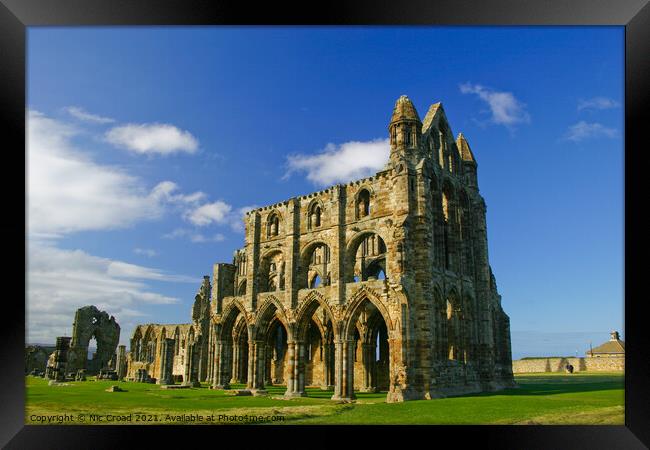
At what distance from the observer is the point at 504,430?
44.3 ft

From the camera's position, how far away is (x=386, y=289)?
88.5ft

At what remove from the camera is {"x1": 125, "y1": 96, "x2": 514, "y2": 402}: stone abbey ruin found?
88.3 ft

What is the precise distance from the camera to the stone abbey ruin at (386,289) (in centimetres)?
2692

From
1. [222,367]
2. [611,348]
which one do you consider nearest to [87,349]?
[222,367]

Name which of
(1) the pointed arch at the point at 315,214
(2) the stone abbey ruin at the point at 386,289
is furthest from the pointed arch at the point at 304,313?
(1) the pointed arch at the point at 315,214

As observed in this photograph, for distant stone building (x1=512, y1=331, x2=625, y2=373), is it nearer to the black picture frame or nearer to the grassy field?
the grassy field

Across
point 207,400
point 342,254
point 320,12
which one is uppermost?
point 320,12

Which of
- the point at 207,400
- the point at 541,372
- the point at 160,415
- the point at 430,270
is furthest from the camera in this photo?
the point at 541,372

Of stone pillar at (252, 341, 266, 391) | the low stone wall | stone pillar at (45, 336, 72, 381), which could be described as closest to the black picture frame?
stone pillar at (252, 341, 266, 391)

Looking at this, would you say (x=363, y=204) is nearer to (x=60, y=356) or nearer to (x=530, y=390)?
(x=530, y=390)
